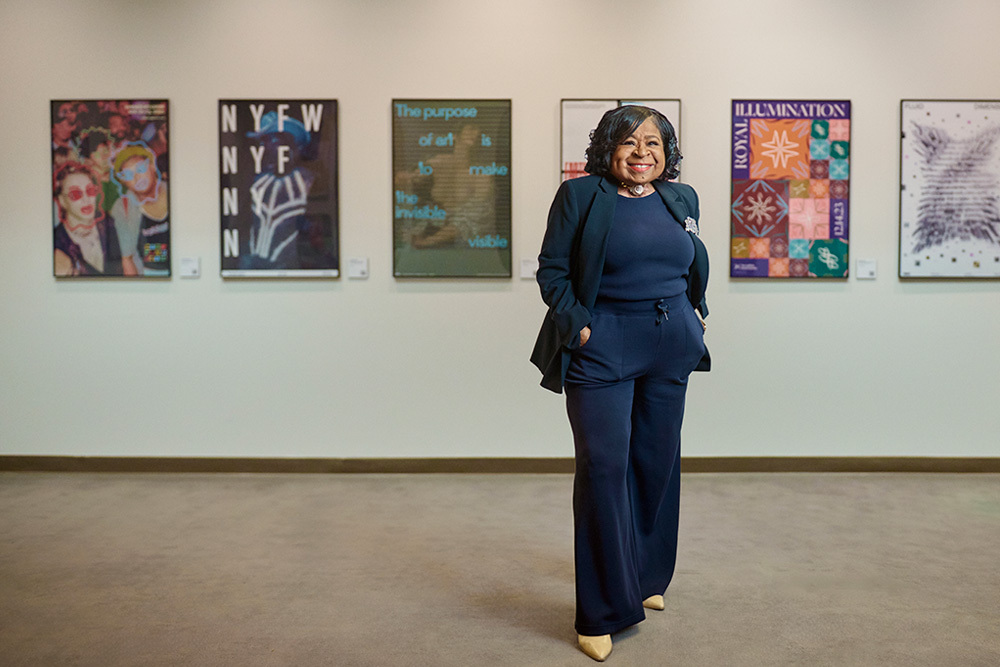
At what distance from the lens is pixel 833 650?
2393 mm

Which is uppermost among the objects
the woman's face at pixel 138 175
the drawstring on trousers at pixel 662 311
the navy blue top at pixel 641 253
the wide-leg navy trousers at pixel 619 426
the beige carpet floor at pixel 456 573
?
the woman's face at pixel 138 175

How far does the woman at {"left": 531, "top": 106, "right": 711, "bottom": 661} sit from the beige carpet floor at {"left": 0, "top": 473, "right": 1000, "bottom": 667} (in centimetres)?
26

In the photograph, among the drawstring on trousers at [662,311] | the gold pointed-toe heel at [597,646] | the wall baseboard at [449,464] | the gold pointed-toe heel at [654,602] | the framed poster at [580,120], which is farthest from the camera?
the wall baseboard at [449,464]

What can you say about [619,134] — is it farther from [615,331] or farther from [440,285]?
[440,285]

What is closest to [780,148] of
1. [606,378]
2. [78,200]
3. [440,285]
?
[440,285]

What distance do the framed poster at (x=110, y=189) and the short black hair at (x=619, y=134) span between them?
9.65ft

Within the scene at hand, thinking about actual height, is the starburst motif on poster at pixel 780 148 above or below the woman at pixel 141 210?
above

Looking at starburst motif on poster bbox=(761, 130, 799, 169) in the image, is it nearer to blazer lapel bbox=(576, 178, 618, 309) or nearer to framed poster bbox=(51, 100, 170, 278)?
blazer lapel bbox=(576, 178, 618, 309)

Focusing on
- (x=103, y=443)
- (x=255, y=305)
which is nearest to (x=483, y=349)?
(x=255, y=305)

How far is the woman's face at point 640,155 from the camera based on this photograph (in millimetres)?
2434

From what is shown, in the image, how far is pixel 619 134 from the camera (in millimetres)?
2453

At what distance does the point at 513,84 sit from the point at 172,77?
181cm

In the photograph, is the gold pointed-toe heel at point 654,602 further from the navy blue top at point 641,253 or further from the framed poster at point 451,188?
the framed poster at point 451,188

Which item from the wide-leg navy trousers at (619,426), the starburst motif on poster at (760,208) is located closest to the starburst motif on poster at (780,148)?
the starburst motif on poster at (760,208)
